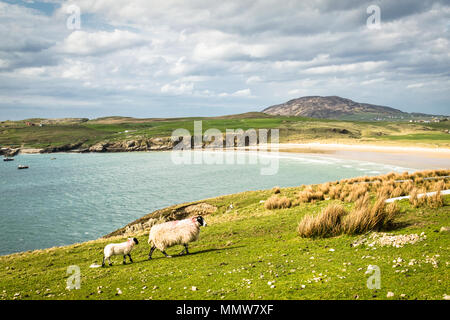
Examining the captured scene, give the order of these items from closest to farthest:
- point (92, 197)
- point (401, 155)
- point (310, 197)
A: point (310, 197) < point (92, 197) < point (401, 155)

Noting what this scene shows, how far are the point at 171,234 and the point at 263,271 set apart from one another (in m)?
4.35

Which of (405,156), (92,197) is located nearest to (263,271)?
(92,197)

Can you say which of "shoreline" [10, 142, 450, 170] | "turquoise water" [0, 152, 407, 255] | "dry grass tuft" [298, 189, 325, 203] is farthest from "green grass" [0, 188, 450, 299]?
"shoreline" [10, 142, 450, 170]

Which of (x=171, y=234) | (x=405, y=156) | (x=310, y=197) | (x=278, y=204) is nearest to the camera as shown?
(x=171, y=234)

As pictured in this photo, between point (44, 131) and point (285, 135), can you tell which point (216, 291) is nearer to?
point (285, 135)

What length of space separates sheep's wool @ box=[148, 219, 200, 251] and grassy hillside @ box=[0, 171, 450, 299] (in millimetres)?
621

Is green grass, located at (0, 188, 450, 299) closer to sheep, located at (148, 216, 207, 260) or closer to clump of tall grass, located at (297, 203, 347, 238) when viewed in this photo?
clump of tall grass, located at (297, 203, 347, 238)

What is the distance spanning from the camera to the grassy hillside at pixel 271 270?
6250 mm

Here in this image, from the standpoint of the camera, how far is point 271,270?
7.95 meters

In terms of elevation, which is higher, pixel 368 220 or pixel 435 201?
pixel 435 201

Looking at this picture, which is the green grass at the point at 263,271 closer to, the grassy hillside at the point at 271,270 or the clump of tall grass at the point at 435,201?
the grassy hillside at the point at 271,270

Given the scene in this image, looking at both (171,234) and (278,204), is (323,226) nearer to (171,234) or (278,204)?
(171,234)
